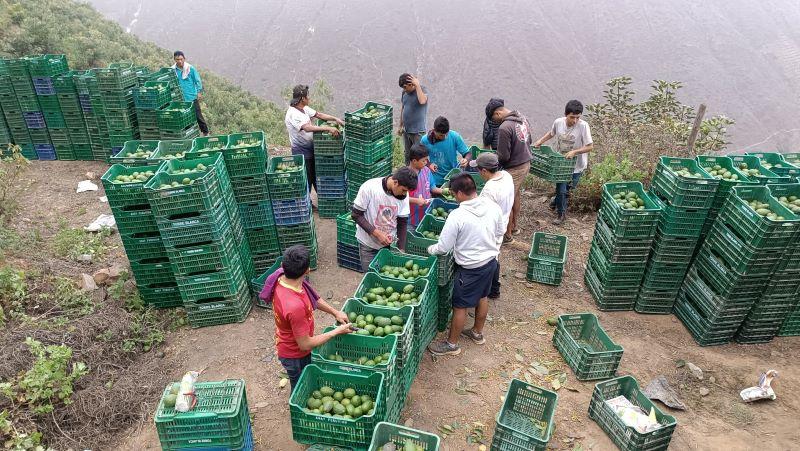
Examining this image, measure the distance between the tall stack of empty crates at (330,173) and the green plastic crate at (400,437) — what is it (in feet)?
18.5

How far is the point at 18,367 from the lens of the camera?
5305 millimetres

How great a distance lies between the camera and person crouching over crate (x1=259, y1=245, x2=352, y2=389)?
404 cm

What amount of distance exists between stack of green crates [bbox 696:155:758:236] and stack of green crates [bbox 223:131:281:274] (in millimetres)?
6294

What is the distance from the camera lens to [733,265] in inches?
233

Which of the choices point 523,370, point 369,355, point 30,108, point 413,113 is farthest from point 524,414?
point 30,108

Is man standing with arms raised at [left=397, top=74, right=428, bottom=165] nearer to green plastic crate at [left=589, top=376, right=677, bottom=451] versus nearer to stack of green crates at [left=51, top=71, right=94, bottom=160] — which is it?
green plastic crate at [left=589, top=376, right=677, bottom=451]

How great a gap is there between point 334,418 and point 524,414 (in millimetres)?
2335

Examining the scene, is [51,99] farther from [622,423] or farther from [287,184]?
[622,423]

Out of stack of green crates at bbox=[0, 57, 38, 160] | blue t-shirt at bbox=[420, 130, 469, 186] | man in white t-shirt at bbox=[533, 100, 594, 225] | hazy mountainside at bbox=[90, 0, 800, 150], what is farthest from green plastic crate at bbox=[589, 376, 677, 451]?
hazy mountainside at bbox=[90, 0, 800, 150]

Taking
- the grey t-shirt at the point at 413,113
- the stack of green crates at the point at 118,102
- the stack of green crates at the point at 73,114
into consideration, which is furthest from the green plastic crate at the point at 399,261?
the stack of green crates at the point at 73,114

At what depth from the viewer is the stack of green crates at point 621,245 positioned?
21.2 feet

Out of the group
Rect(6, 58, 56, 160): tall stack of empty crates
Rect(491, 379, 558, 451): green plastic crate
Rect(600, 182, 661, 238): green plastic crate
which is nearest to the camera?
Rect(491, 379, 558, 451): green plastic crate

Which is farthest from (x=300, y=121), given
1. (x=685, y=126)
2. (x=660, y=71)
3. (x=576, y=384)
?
(x=660, y=71)

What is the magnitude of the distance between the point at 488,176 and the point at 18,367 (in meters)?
5.95
